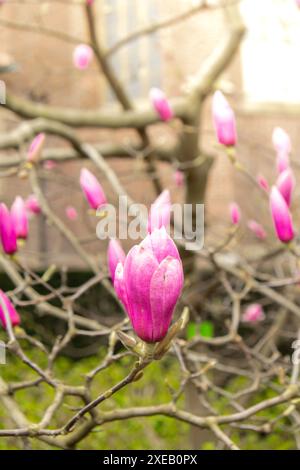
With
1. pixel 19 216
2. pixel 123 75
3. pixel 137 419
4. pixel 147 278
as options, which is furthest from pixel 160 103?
pixel 123 75

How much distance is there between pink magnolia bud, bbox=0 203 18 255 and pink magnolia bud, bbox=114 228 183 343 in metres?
0.55

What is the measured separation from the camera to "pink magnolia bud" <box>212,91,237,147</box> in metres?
1.40

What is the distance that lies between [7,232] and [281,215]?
54cm

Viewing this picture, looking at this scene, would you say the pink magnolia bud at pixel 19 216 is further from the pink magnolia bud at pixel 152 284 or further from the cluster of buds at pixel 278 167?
the pink magnolia bud at pixel 152 284

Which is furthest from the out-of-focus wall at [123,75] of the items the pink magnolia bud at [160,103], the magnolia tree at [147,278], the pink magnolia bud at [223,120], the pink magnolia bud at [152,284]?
the pink magnolia bud at [152,284]

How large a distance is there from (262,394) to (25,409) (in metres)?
1.85

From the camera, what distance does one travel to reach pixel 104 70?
3.43 meters

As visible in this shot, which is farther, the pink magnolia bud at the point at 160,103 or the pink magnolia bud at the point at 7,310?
the pink magnolia bud at the point at 160,103

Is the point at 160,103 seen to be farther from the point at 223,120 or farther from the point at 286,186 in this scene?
the point at 286,186

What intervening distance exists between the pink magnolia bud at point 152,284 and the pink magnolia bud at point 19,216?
0.73 m

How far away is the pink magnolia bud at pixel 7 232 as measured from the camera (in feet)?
3.96

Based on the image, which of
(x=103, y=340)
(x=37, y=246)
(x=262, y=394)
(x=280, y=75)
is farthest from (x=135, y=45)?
(x=262, y=394)

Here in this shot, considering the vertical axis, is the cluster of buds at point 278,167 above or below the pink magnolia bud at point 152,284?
above
